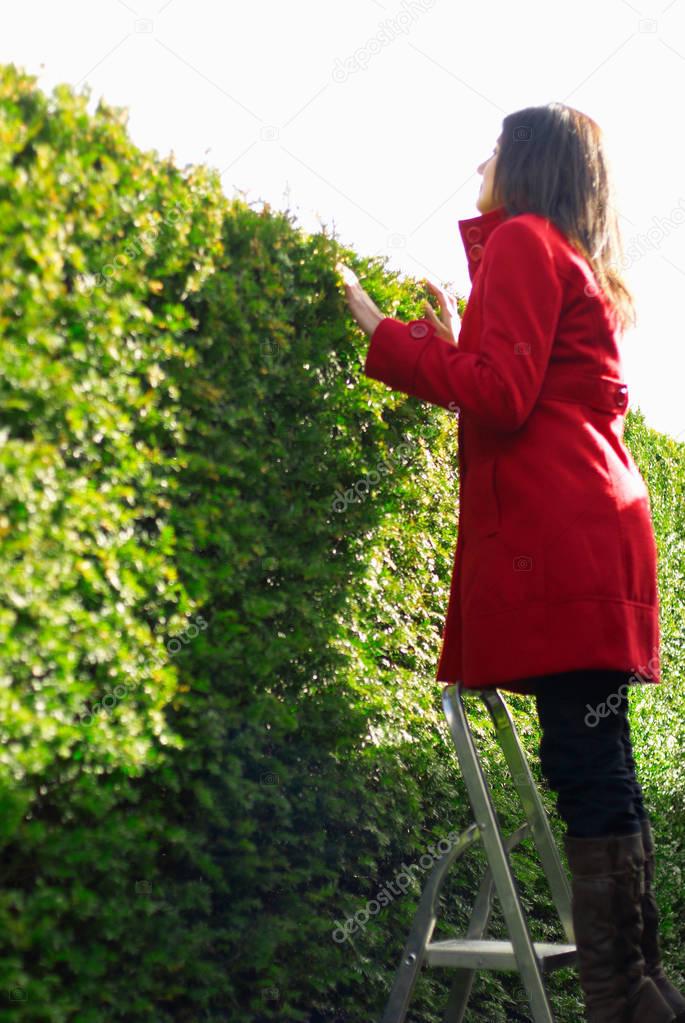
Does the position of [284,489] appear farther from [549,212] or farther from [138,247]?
[549,212]

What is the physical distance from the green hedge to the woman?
315 millimetres

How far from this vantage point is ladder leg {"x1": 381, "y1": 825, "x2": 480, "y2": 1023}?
2633 mm

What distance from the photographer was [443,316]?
10.5ft

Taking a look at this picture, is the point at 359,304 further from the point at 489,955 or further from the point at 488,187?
the point at 489,955

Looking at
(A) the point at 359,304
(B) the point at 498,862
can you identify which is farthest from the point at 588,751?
(A) the point at 359,304

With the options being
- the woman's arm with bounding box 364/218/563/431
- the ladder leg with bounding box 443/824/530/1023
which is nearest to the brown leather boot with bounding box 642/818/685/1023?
the ladder leg with bounding box 443/824/530/1023

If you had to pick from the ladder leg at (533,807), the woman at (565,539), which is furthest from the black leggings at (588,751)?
the ladder leg at (533,807)

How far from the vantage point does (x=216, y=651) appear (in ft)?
7.84

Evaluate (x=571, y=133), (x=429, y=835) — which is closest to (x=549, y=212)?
(x=571, y=133)

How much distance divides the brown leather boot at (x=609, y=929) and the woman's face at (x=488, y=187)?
157cm

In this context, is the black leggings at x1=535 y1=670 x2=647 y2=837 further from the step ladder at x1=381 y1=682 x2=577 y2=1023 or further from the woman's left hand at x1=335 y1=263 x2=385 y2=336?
the woman's left hand at x1=335 y1=263 x2=385 y2=336

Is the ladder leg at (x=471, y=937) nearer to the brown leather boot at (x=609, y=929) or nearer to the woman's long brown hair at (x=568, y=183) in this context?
the brown leather boot at (x=609, y=929)

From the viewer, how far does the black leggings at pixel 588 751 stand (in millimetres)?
2463

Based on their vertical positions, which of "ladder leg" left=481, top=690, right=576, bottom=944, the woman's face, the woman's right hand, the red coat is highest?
the woman's face
